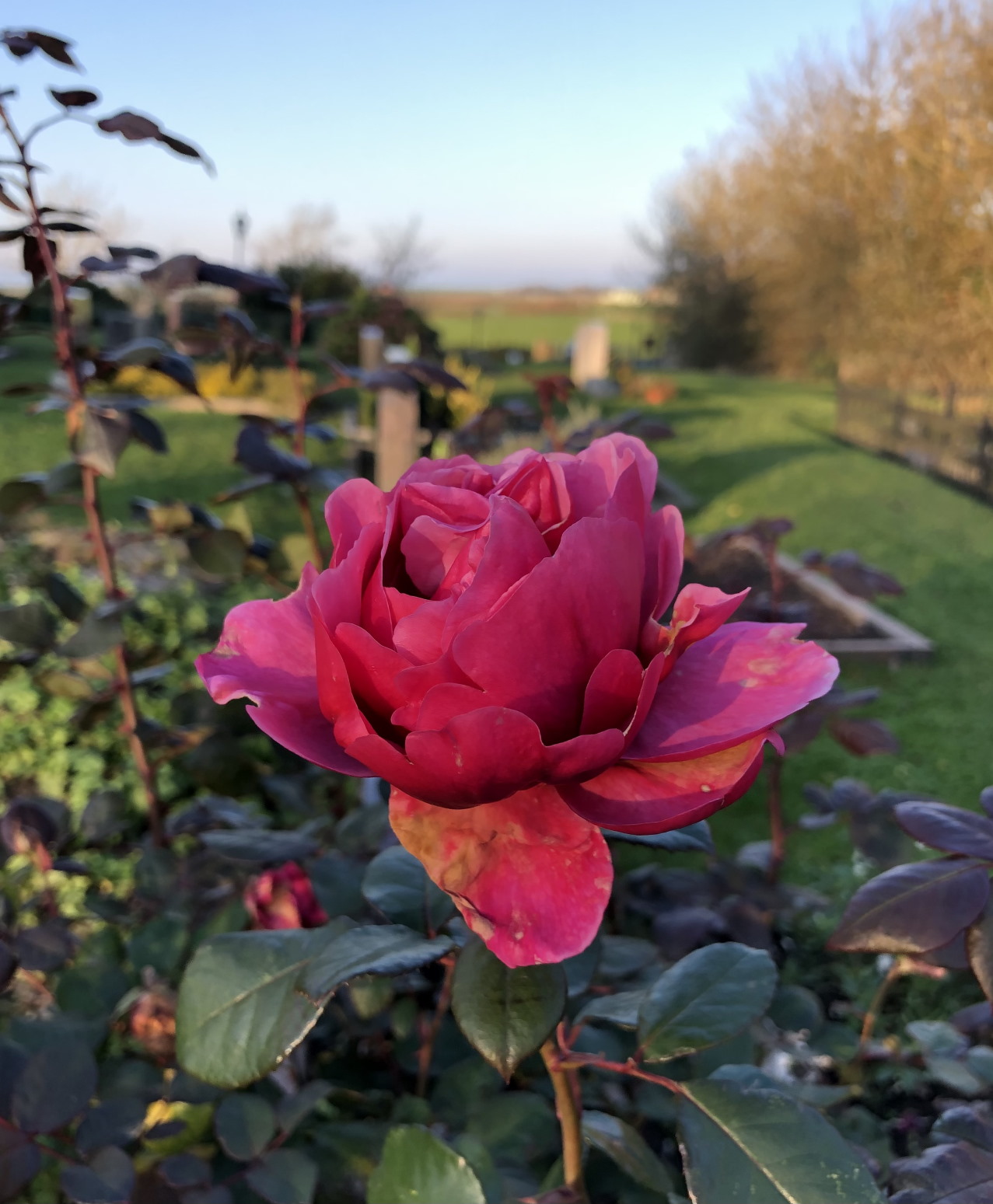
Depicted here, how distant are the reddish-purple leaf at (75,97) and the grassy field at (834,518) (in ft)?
8.93

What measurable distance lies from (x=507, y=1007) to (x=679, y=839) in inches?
7.8

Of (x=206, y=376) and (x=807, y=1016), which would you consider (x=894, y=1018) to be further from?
(x=206, y=376)

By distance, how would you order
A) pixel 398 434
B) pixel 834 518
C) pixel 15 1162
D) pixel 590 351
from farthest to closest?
1. pixel 590 351
2. pixel 834 518
3. pixel 398 434
4. pixel 15 1162

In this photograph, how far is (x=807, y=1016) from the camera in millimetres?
1188

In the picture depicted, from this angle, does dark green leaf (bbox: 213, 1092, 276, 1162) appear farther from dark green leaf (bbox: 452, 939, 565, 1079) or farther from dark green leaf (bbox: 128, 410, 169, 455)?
dark green leaf (bbox: 128, 410, 169, 455)

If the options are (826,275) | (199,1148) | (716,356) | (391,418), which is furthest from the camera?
(716,356)

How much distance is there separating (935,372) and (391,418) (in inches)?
452

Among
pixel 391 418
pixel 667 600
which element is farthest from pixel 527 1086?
pixel 391 418

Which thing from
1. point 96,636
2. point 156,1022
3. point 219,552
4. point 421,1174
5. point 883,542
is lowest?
point 883,542

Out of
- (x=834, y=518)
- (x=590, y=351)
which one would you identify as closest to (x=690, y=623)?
(x=834, y=518)

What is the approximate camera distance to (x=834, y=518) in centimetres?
745

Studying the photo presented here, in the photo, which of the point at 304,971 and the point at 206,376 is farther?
the point at 206,376

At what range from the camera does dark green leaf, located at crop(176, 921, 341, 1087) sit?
0.64 meters

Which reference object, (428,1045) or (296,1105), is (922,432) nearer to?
(428,1045)
